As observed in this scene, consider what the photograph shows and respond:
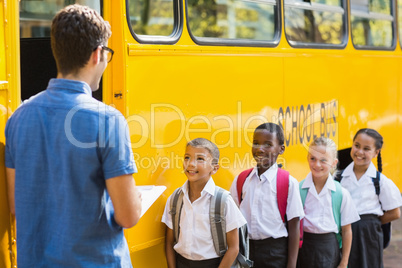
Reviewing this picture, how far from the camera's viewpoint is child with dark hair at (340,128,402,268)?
416cm

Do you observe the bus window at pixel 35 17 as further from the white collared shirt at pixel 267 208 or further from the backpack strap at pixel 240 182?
the white collared shirt at pixel 267 208

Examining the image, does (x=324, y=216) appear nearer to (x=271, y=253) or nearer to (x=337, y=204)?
(x=337, y=204)

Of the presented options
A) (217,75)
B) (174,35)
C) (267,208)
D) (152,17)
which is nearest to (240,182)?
(267,208)

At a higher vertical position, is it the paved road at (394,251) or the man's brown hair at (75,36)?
the man's brown hair at (75,36)

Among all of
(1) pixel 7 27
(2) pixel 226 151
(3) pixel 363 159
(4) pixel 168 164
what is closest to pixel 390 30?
(3) pixel 363 159

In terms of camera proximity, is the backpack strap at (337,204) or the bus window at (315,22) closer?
the backpack strap at (337,204)

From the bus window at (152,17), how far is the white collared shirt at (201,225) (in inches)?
37.5

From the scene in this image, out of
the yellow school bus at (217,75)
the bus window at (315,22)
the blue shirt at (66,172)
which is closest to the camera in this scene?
the blue shirt at (66,172)

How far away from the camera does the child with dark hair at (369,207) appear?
4.16 m

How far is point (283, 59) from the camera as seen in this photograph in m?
4.55

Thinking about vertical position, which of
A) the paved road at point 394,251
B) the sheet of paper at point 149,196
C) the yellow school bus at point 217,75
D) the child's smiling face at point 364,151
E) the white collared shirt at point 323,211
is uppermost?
the yellow school bus at point 217,75

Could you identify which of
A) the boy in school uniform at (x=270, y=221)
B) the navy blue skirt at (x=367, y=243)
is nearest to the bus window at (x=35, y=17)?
the boy in school uniform at (x=270, y=221)

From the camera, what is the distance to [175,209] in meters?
3.44

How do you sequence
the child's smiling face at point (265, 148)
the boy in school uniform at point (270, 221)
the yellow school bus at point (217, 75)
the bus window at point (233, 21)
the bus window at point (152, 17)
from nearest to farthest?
the yellow school bus at point (217, 75), the bus window at point (152, 17), the boy in school uniform at point (270, 221), the child's smiling face at point (265, 148), the bus window at point (233, 21)
